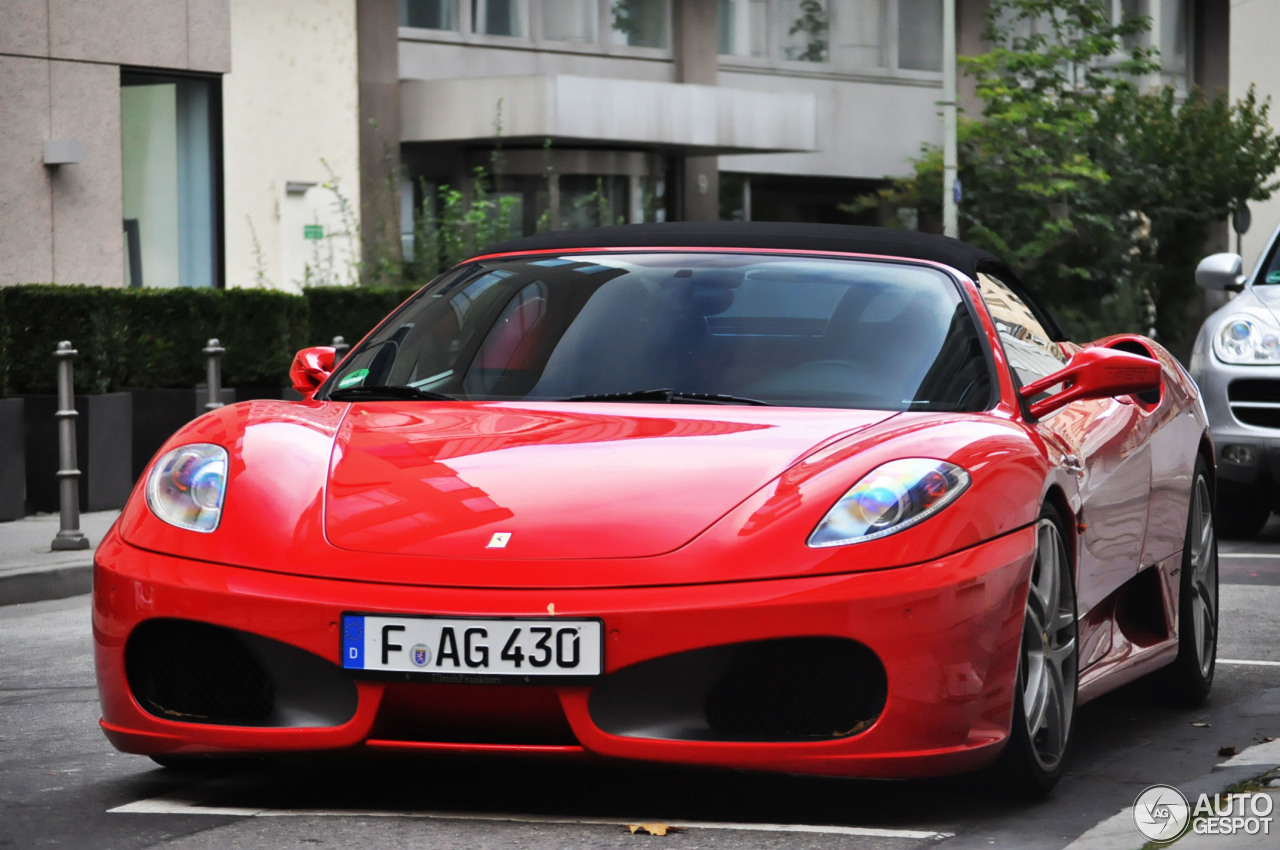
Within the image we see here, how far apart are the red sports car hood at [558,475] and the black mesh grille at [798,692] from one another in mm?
296

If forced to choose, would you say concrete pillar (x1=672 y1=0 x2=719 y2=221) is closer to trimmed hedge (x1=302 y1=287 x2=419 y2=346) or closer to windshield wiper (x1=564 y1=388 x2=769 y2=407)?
trimmed hedge (x1=302 y1=287 x2=419 y2=346)

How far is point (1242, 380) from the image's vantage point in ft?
36.6

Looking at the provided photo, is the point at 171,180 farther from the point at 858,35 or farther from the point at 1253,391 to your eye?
the point at 858,35

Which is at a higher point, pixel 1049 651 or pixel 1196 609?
pixel 1049 651

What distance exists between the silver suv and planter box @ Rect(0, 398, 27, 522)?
6.63 m

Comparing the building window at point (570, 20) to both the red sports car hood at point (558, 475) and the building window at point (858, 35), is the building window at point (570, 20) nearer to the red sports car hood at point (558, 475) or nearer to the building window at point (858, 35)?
the building window at point (858, 35)

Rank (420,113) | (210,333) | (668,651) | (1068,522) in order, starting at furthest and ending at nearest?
(420,113) < (210,333) < (1068,522) < (668,651)

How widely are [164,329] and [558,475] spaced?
1034 cm

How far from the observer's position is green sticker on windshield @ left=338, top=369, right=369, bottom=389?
17.8ft

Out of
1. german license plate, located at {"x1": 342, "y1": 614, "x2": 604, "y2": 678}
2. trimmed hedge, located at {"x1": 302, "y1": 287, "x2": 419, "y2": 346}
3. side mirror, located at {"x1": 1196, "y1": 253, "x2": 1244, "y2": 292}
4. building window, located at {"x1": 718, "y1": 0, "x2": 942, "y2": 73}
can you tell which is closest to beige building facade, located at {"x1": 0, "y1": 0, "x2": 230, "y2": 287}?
trimmed hedge, located at {"x1": 302, "y1": 287, "x2": 419, "y2": 346}

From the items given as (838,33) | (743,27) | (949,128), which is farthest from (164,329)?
(838,33)

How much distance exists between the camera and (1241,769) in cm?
496

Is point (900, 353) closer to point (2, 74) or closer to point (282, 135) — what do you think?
point (2, 74)

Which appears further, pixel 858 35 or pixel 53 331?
pixel 858 35
